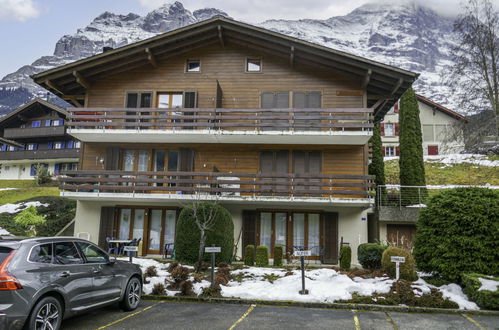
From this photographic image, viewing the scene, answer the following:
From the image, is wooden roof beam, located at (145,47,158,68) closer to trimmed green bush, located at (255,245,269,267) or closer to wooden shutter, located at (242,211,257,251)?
wooden shutter, located at (242,211,257,251)

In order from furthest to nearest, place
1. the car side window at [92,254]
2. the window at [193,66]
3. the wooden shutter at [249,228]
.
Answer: the window at [193,66] < the wooden shutter at [249,228] < the car side window at [92,254]

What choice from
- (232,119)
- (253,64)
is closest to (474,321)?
(232,119)

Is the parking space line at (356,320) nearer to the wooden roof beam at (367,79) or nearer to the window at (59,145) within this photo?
the wooden roof beam at (367,79)

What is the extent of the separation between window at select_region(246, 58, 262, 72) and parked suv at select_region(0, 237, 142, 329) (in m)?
13.5

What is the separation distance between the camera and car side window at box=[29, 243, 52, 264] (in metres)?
6.62

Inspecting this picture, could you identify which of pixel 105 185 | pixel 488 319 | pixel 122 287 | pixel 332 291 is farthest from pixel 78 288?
pixel 105 185

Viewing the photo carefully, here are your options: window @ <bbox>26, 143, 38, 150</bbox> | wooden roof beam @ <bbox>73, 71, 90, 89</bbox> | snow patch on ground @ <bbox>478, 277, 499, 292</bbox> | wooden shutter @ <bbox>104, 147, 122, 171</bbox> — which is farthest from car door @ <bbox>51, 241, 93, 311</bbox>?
window @ <bbox>26, 143, 38, 150</bbox>

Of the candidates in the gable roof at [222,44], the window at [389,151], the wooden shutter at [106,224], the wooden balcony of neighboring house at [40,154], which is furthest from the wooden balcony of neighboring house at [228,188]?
the window at [389,151]

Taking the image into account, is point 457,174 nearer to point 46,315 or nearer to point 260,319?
point 260,319

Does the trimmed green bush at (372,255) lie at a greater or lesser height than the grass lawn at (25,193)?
lesser

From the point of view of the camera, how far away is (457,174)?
31844mm

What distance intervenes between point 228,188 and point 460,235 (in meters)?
9.48

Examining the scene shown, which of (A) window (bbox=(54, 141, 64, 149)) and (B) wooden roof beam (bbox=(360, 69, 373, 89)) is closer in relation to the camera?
(B) wooden roof beam (bbox=(360, 69, 373, 89))

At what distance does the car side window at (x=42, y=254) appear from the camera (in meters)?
6.62
